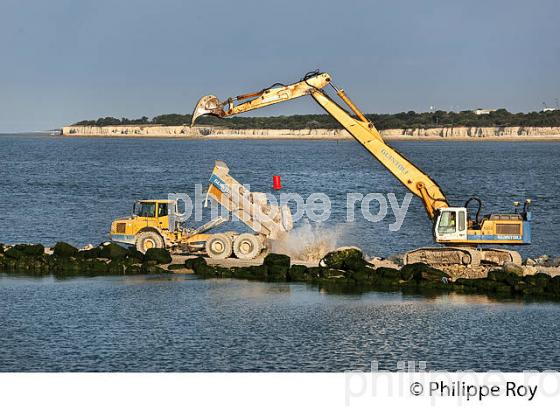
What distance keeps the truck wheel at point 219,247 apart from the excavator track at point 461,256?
7193 mm

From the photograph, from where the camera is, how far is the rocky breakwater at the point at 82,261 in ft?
133

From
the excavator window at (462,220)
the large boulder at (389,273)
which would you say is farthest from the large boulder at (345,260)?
the excavator window at (462,220)

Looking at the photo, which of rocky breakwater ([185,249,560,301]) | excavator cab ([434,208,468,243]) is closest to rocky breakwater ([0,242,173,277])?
rocky breakwater ([185,249,560,301])

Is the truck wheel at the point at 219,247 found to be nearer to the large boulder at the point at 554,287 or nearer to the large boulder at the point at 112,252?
the large boulder at the point at 112,252

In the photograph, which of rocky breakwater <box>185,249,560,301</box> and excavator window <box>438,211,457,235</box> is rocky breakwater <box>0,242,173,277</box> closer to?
rocky breakwater <box>185,249,560,301</box>

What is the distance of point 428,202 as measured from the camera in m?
40.6

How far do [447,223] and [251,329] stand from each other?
37.1 ft

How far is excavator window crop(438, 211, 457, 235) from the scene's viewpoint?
39219 mm

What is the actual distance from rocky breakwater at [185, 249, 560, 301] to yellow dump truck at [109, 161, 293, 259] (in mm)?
1936

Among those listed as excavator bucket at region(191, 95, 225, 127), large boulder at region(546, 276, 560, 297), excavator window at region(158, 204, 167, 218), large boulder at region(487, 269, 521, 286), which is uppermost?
excavator bucket at region(191, 95, 225, 127)

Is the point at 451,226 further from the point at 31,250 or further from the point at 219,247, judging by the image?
the point at 31,250

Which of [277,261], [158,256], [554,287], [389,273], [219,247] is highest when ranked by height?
[219,247]

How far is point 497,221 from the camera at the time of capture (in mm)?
39000

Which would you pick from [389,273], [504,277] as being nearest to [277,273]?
[389,273]
